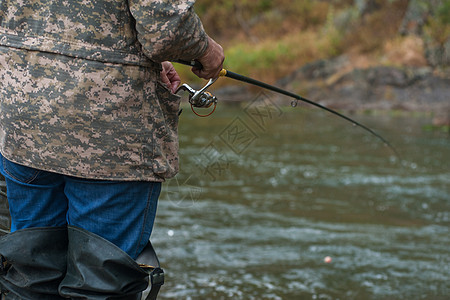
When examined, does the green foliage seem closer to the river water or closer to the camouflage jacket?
the river water

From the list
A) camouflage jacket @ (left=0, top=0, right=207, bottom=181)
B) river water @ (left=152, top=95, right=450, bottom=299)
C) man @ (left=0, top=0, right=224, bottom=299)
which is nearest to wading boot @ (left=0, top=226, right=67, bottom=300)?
man @ (left=0, top=0, right=224, bottom=299)

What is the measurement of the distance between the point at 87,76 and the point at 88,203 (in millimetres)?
395

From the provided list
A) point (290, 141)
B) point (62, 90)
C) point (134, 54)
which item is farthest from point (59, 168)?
point (290, 141)

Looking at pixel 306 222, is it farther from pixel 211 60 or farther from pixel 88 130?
pixel 88 130

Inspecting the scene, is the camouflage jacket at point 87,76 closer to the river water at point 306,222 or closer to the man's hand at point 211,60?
the man's hand at point 211,60

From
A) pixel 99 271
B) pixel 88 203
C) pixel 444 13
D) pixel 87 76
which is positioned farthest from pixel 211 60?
pixel 444 13

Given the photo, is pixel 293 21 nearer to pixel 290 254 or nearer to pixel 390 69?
pixel 390 69

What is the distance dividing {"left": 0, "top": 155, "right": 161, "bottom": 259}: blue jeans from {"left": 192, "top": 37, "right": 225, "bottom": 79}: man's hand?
15.8 inches

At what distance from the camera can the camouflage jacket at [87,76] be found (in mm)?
A: 1636

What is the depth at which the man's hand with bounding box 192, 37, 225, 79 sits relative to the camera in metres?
1.80

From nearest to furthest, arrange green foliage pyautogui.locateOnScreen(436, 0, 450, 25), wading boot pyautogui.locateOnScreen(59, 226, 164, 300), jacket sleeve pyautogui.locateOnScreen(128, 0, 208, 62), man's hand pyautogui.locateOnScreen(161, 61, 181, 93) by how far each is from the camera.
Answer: jacket sleeve pyautogui.locateOnScreen(128, 0, 208, 62)
wading boot pyautogui.locateOnScreen(59, 226, 164, 300)
man's hand pyautogui.locateOnScreen(161, 61, 181, 93)
green foliage pyautogui.locateOnScreen(436, 0, 450, 25)

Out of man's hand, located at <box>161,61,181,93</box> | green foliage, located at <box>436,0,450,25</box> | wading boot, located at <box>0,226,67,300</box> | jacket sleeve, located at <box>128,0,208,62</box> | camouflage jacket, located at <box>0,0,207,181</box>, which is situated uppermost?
green foliage, located at <box>436,0,450,25</box>

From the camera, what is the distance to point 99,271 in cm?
173

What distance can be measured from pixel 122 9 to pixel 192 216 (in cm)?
301
